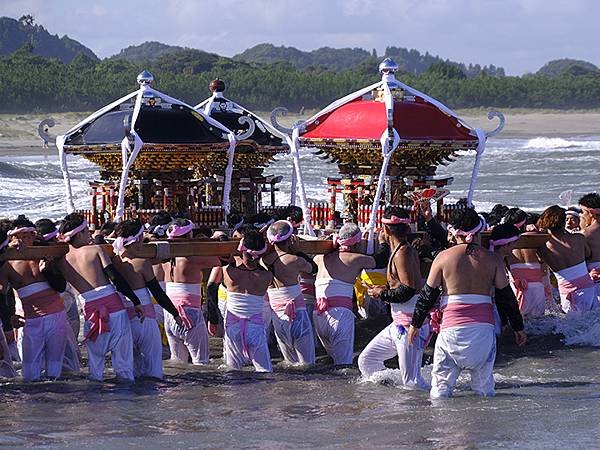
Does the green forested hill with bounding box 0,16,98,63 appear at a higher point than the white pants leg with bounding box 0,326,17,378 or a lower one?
higher

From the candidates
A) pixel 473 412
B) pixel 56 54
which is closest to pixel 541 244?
pixel 473 412

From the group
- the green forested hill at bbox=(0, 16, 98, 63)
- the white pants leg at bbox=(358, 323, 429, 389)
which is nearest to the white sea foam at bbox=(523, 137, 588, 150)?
the white pants leg at bbox=(358, 323, 429, 389)

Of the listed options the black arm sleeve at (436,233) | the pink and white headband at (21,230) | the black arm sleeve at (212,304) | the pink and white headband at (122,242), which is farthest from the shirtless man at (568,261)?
the pink and white headband at (21,230)

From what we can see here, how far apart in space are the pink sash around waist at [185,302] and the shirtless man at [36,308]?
1396 millimetres

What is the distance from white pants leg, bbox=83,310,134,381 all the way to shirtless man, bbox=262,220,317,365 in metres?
1.46

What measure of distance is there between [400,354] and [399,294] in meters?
0.51

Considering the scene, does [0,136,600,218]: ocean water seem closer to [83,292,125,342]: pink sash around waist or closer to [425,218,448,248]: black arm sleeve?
[425,218,448,248]: black arm sleeve

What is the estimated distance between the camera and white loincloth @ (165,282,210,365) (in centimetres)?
1301

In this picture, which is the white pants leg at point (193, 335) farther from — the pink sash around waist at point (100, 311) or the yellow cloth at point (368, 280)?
the yellow cloth at point (368, 280)

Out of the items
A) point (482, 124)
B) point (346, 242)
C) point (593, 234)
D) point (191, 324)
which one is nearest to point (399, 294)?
point (346, 242)

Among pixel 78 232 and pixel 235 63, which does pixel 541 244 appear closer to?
pixel 78 232

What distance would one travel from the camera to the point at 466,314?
34.1 feet

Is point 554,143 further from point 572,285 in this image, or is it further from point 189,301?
point 189,301

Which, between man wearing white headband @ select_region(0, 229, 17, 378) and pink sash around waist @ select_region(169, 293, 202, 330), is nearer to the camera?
man wearing white headband @ select_region(0, 229, 17, 378)
